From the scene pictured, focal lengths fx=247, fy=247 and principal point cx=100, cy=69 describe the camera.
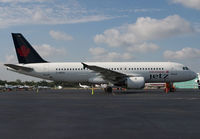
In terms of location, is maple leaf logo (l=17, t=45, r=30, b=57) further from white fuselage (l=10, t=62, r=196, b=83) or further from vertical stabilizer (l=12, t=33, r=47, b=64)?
white fuselage (l=10, t=62, r=196, b=83)

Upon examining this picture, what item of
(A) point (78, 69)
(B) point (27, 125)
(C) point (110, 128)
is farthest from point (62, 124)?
(A) point (78, 69)

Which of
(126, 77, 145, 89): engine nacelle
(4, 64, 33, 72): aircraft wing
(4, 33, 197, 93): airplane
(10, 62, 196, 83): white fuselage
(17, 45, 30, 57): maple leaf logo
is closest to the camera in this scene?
(126, 77, 145, 89): engine nacelle

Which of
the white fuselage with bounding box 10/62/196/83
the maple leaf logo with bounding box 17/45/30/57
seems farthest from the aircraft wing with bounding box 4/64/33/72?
the maple leaf logo with bounding box 17/45/30/57

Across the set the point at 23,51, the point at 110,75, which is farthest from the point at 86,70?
the point at 23,51

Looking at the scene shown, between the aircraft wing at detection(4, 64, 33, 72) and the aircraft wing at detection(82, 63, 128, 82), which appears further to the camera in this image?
the aircraft wing at detection(4, 64, 33, 72)

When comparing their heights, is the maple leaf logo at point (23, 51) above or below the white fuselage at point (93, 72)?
above

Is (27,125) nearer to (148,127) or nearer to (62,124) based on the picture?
(62,124)

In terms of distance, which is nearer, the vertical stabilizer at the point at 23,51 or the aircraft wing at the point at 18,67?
the aircraft wing at the point at 18,67

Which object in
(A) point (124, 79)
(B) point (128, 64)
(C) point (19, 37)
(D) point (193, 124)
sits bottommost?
(D) point (193, 124)

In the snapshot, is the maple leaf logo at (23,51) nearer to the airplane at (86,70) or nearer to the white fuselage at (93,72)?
the airplane at (86,70)

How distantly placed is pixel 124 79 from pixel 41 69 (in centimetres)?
1091

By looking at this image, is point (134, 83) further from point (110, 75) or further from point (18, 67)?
→ point (18, 67)

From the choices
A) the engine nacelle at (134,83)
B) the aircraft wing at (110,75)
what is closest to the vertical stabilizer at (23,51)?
the aircraft wing at (110,75)

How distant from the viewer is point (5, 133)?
260 inches
